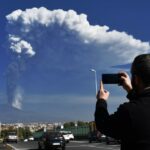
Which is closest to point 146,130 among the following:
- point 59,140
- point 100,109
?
point 100,109

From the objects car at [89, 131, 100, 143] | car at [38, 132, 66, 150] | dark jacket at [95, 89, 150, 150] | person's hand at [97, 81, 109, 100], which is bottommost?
dark jacket at [95, 89, 150, 150]

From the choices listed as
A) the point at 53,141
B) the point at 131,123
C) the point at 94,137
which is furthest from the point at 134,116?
the point at 94,137

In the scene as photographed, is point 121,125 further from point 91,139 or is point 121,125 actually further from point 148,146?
point 91,139

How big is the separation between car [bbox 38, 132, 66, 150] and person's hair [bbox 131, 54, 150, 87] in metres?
41.5

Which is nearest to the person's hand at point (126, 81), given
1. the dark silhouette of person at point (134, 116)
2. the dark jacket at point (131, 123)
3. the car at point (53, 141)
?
the dark silhouette of person at point (134, 116)

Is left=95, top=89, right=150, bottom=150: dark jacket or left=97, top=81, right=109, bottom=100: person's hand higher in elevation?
left=97, top=81, right=109, bottom=100: person's hand

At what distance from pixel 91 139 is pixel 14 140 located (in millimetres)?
22295

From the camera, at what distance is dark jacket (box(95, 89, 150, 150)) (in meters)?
3.94

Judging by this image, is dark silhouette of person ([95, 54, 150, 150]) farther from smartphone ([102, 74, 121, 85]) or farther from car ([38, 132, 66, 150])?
car ([38, 132, 66, 150])

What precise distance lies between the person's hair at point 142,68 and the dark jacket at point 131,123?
89 millimetres

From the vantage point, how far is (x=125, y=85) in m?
4.42

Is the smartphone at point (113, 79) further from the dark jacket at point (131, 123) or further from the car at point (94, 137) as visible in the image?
the car at point (94, 137)

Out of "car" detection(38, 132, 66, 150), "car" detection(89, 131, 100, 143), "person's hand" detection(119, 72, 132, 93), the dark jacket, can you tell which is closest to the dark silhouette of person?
the dark jacket

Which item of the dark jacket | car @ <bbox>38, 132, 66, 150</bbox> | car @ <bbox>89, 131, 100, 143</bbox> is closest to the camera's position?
the dark jacket
